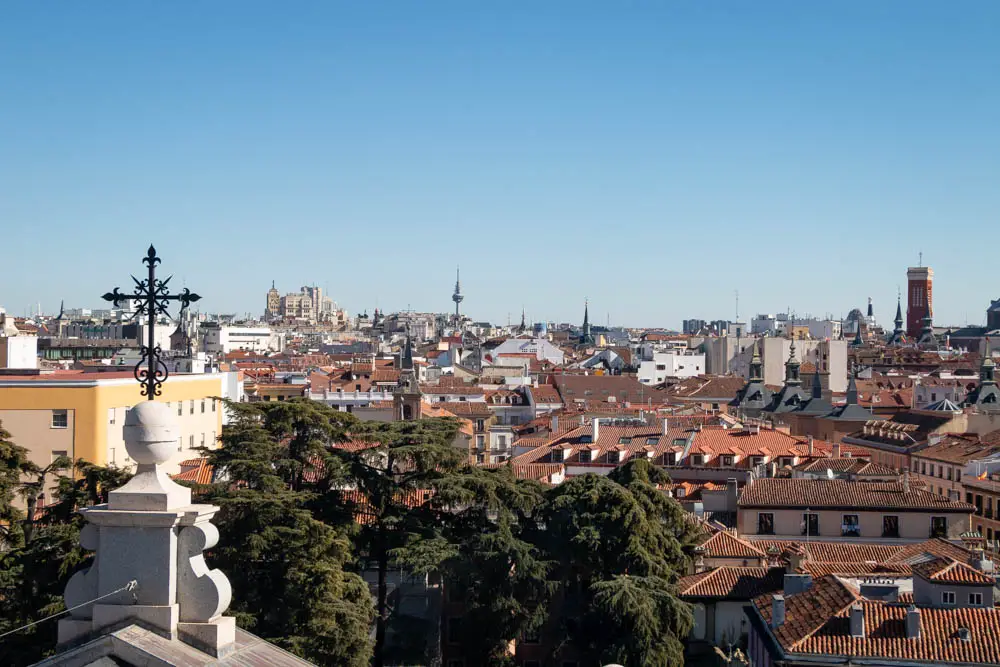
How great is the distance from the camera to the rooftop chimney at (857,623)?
20.1 metres

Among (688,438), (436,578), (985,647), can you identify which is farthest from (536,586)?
(688,438)

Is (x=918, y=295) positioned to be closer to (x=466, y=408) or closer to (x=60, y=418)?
(x=466, y=408)

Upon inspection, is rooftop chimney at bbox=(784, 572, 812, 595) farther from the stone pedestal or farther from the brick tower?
the brick tower

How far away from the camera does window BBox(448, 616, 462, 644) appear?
27422 mm

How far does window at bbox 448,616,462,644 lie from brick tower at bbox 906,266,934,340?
172 m

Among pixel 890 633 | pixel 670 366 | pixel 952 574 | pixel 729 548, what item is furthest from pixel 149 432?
pixel 670 366

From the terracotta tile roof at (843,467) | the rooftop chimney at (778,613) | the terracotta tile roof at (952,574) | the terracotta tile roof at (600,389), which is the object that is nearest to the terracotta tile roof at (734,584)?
the rooftop chimney at (778,613)

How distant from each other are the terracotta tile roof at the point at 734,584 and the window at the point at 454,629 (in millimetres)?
4722

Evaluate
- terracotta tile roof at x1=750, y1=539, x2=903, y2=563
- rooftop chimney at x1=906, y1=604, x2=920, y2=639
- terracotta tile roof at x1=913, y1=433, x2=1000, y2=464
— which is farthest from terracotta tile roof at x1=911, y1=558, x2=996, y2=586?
terracotta tile roof at x1=913, y1=433, x2=1000, y2=464

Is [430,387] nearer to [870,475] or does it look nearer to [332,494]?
[870,475]

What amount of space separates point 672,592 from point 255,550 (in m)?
7.90

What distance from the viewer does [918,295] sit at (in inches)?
7717

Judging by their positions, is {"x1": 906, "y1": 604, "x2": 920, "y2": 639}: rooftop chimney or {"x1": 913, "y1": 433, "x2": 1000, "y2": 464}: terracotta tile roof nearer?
{"x1": 906, "y1": 604, "x2": 920, "y2": 639}: rooftop chimney

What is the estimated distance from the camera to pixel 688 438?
45.7m
